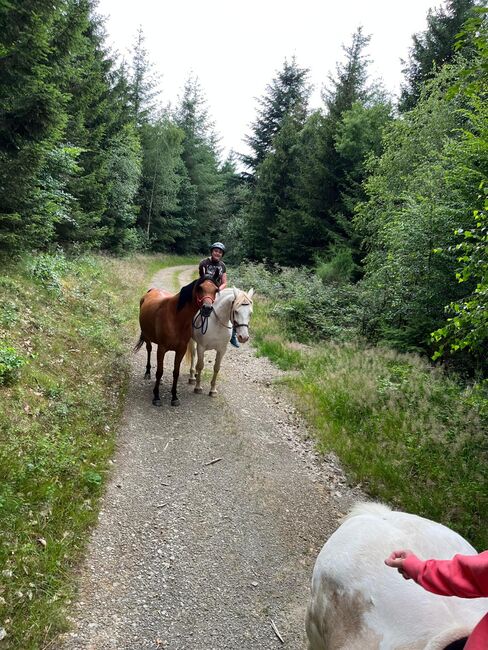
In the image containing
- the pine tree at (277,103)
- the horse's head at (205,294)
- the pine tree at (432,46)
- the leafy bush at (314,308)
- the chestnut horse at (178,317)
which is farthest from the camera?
the pine tree at (277,103)

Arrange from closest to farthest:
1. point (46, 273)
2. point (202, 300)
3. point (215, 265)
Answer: point (202, 300) → point (215, 265) → point (46, 273)

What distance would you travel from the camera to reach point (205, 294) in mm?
6352

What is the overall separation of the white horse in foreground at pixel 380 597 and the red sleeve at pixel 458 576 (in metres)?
0.34

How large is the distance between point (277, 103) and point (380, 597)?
104ft

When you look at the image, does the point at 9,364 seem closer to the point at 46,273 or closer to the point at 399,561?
the point at 46,273

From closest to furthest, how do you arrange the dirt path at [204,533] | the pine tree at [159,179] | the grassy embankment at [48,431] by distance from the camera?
the grassy embankment at [48,431]
the dirt path at [204,533]
the pine tree at [159,179]

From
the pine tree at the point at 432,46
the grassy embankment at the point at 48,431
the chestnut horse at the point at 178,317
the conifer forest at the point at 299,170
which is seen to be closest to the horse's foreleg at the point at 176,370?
the chestnut horse at the point at 178,317

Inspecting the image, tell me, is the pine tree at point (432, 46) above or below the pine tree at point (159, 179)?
above

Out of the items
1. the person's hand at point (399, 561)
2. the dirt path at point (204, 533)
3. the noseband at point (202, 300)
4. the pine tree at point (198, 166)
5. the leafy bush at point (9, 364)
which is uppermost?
the pine tree at point (198, 166)

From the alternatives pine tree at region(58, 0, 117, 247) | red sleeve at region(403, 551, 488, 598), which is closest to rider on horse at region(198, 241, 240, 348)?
red sleeve at region(403, 551, 488, 598)

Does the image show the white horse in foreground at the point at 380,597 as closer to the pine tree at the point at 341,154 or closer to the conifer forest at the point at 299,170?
the conifer forest at the point at 299,170

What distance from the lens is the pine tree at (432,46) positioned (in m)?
17.8

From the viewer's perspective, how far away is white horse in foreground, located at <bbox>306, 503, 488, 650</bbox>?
5.86ft

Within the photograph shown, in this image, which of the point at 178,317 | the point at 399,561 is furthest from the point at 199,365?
the point at 399,561
